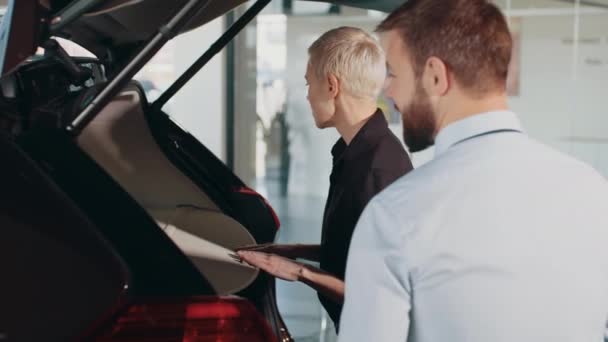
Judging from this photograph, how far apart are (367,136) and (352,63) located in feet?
0.73

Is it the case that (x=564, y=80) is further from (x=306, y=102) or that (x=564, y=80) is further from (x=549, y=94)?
(x=306, y=102)

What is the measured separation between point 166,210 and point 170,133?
35cm

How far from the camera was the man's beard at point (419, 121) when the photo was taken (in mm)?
1414

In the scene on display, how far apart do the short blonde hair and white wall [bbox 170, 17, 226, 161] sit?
5.06 m

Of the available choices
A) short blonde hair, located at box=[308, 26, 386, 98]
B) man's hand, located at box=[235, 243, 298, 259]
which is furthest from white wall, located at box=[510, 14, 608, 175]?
man's hand, located at box=[235, 243, 298, 259]

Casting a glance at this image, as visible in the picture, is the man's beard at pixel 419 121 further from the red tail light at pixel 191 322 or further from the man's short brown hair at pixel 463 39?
the red tail light at pixel 191 322

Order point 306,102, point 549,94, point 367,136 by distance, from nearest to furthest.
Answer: point 367,136 < point 306,102 < point 549,94

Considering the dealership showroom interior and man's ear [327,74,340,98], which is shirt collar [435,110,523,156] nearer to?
the dealership showroom interior

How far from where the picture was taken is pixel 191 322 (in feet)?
5.53

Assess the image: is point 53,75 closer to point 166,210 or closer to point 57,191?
point 166,210

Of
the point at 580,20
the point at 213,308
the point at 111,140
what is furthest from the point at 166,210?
the point at 580,20

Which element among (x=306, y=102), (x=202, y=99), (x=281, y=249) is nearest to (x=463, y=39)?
(x=281, y=249)

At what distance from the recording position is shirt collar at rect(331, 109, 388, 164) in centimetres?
237

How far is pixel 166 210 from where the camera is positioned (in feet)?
8.10
